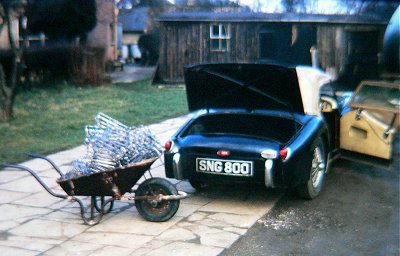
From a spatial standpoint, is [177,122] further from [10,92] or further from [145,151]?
[145,151]

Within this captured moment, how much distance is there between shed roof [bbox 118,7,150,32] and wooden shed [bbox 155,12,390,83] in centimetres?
3141

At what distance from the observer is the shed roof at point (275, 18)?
74.8 feet

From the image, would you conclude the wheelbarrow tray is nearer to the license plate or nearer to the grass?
the license plate

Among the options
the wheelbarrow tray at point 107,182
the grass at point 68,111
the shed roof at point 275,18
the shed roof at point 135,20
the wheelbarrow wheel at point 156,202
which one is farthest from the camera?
the shed roof at point 135,20

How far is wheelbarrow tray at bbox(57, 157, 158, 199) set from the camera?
5.36 m

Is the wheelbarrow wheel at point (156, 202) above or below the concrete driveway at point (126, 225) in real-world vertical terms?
above

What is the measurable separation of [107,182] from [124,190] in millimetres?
255

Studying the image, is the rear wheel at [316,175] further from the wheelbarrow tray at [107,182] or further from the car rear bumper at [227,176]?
the wheelbarrow tray at [107,182]

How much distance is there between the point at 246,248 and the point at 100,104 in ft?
38.4

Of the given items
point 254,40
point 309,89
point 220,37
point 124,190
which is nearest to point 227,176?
point 124,190

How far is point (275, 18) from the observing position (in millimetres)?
22922

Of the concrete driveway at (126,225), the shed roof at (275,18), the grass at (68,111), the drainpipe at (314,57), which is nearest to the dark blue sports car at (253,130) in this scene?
the concrete driveway at (126,225)

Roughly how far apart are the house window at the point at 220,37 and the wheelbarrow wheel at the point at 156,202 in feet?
61.3

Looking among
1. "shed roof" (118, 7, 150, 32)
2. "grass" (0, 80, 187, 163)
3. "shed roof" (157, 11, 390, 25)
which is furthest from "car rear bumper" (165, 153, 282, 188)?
"shed roof" (118, 7, 150, 32)
